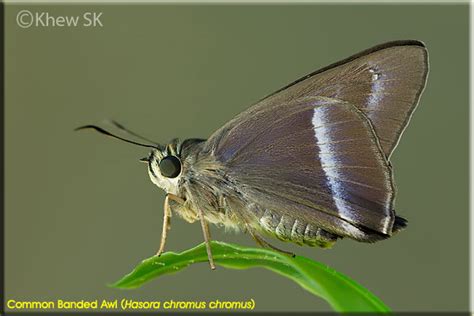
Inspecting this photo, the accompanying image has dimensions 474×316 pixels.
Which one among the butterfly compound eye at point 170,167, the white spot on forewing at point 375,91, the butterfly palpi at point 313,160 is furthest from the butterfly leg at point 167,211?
the white spot on forewing at point 375,91

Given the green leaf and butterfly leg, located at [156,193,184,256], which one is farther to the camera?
butterfly leg, located at [156,193,184,256]

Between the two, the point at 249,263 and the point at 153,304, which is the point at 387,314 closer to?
the point at 249,263

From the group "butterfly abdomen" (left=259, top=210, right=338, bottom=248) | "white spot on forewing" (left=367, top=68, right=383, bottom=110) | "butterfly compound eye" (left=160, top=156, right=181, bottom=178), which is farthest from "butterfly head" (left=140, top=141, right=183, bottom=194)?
"white spot on forewing" (left=367, top=68, right=383, bottom=110)

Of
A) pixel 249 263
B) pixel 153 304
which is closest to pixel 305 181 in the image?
pixel 249 263

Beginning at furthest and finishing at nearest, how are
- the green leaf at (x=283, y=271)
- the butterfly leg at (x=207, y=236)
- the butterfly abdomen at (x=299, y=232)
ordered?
the butterfly abdomen at (x=299, y=232)
the butterfly leg at (x=207, y=236)
the green leaf at (x=283, y=271)

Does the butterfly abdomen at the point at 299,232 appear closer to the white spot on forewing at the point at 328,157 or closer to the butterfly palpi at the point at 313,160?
the butterfly palpi at the point at 313,160

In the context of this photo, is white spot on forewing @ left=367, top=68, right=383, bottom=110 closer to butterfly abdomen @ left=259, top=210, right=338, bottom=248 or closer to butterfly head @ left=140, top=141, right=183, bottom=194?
butterfly abdomen @ left=259, top=210, right=338, bottom=248

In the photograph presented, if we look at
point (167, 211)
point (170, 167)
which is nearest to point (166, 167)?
point (170, 167)

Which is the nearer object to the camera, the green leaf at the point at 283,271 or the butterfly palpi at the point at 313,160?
the green leaf at the point at 283,271
